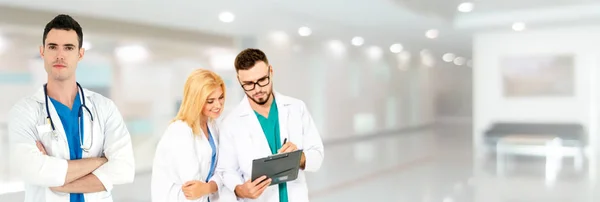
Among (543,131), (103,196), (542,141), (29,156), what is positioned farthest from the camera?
(543,131)

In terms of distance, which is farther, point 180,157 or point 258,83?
point 258,83

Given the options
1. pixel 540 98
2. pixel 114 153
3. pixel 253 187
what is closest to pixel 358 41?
pixel 540 98

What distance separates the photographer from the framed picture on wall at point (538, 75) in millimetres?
10555

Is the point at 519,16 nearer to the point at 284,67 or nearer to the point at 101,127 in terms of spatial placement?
the point at 284,67

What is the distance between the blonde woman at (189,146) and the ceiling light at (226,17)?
594 cm

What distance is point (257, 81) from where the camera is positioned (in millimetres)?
2287

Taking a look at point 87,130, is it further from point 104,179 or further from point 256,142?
point 256,142

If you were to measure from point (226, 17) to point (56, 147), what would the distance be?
6528 millimetres

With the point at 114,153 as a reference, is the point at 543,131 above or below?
below

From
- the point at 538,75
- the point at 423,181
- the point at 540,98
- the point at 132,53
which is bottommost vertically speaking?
the point at 423,181

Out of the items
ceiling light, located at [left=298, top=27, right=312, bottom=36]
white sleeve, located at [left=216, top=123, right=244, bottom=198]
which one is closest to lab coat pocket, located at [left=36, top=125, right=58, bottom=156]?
white sleeve, located at [left=216, top=123, right=244, bottom=198]

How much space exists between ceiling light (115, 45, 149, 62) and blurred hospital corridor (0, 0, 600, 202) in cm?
2

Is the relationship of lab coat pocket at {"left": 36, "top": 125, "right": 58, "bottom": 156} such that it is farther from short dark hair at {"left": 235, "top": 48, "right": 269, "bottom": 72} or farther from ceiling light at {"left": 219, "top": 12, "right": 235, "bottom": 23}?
ceiling light at {"left": 219, "top": 12, "right": 235, "bottom": 23}

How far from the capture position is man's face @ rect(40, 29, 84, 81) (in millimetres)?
1879
